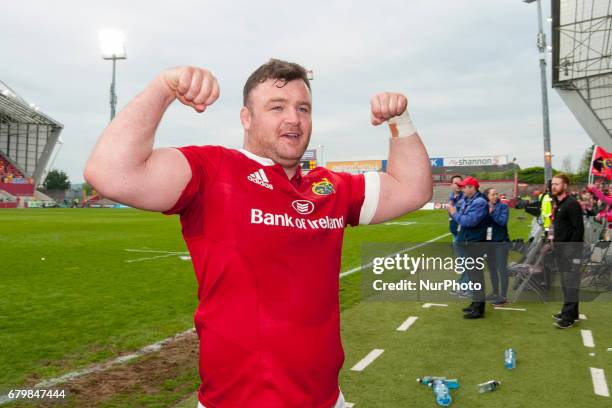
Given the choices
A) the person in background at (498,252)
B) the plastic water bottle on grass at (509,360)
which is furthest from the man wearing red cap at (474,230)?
the plastic water bottle on grass at (509,360)

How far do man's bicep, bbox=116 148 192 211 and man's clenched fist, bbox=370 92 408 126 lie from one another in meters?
0.85

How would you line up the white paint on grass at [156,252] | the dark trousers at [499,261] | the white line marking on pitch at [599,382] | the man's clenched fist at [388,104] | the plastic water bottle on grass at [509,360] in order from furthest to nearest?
the white paint on grass at [156,252] → the dark trousers at [499,261] → the plastic water bottle on grass at [509,360] → the white line marking on pitch at [599,382] → the man's clenched fist at [388,104]

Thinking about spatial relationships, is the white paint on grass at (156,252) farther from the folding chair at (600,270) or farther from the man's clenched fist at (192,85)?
the man's clenched fist at (192,85)

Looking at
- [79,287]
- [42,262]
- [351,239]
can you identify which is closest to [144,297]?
[79,287]

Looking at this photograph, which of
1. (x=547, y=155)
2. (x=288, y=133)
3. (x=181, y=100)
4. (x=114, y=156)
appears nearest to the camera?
(x=114, y=156)

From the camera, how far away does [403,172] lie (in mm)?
2098

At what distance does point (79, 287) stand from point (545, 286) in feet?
28.6

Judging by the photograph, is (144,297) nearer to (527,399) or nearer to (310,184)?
(527,399)

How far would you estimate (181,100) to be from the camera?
153cm

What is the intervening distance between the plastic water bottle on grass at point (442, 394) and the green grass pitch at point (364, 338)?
3.4 inches

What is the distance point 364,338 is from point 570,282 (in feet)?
10.2

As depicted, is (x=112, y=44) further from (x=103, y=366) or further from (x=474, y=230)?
(x=103, y=366)

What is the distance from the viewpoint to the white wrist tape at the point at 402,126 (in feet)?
6.73

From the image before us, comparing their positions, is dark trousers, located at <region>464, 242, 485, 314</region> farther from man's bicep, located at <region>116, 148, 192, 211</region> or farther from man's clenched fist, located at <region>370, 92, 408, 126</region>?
man's bicep, located at <region>116, 148, 192, 211</region>
